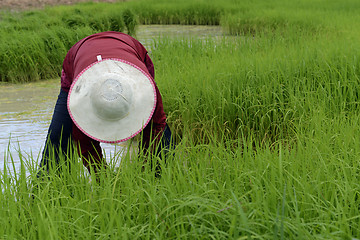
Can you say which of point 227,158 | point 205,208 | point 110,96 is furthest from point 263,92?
point 205,208

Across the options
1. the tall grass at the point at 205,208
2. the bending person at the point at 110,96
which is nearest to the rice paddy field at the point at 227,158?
the tall grass at the point at 205,208

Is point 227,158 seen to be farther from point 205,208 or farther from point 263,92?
point 263,92

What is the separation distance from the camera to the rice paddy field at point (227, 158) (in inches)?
65.1

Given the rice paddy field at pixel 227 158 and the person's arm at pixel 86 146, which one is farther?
the person's arm at pixel 86 146

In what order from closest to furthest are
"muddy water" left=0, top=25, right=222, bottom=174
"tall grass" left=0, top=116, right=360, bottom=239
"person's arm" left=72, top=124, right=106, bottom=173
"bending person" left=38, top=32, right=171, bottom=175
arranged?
1. "tall grass" left=0, top=116, right=360, bottom=239
2. "bending person" left=38, top=32, right=171, bottom=175
3. "person's arm" left=72, top=124, right=106, bottom=173
4. "muddy water" left=0, top=25, right=222, bottom=174

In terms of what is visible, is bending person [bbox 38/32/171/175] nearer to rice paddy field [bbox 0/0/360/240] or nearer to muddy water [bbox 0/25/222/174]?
rice paddy field [bbox 0/0/360/240]

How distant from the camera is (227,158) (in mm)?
2242

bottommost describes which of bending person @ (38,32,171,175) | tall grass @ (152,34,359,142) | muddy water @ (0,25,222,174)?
muddy water @ (0,25,222,174)

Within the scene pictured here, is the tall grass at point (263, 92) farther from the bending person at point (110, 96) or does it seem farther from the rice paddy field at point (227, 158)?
the bending person at point (110, 96)

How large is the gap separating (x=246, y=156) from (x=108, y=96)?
0.66 metres

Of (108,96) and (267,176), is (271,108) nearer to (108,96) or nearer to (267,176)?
(267,176)

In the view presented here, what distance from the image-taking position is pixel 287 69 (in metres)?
3.84

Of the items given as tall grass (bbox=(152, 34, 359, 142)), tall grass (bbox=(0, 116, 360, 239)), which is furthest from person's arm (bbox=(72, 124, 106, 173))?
tall grass (bbox=(152, 34, 359, 142))

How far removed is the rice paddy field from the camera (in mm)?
1654
